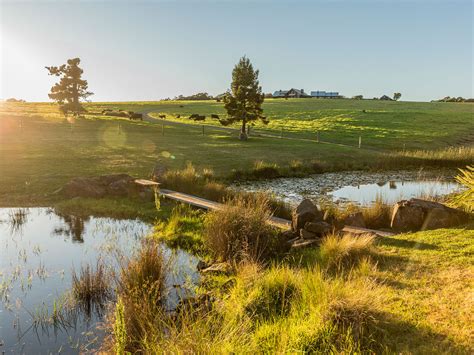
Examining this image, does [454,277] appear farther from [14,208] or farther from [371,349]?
[14,208]

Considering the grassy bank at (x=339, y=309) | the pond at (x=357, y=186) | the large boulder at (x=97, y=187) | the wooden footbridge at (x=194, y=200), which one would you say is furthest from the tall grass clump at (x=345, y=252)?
the large boulder at (x=97, y=187)

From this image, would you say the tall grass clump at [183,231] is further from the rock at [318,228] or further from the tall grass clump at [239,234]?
the rock at [318,228]

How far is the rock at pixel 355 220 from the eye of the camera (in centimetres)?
1291

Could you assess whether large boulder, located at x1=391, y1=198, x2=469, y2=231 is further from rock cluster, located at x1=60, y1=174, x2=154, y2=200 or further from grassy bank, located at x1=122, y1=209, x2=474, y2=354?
rock cluster, located at x1=60, y1=174, x2=154, y2=200

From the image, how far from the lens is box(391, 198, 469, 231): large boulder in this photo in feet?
40.5

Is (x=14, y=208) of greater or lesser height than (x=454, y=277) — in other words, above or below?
below

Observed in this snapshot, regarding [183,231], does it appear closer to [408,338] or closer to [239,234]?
[239,234]

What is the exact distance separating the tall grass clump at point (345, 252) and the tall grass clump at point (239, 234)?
5.19 feet

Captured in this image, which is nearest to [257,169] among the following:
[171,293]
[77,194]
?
[77,194]

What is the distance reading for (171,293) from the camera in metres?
8.80

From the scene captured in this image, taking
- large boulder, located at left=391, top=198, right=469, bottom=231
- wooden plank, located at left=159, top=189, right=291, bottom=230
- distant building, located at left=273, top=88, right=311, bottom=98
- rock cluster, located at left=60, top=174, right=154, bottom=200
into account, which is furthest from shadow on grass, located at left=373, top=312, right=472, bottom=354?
distant building, located at left=273, top=88, right=311, bottom=98

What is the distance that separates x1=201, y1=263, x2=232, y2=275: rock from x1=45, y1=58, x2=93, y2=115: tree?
65394 millimetres

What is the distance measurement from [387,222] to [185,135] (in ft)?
125

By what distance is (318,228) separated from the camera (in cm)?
1127
